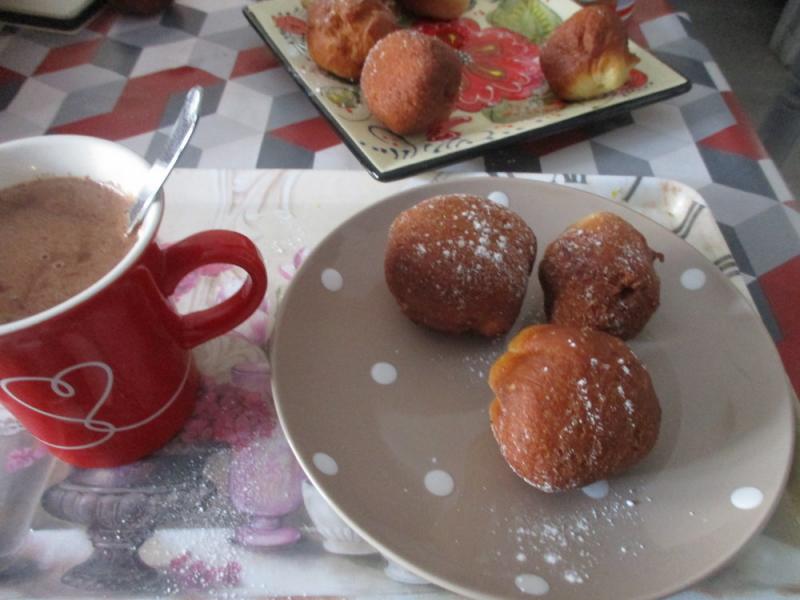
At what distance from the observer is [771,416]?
1.73ft

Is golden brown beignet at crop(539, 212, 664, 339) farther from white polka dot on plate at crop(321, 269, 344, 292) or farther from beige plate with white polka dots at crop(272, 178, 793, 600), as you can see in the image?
white polka dot on plate at crop(321, 269, 344, 292)

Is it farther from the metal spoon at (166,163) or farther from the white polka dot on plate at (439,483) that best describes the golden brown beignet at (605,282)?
the metal spoon at (166,163)

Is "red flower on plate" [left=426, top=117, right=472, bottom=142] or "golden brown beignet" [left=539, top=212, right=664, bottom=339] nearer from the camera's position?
"golden brown beignet" [left=539, top=212, right=664, bottom=339]

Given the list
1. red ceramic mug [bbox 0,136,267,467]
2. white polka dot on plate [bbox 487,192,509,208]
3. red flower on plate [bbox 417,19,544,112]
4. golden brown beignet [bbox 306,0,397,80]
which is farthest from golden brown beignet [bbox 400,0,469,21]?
red ceramic mug [bbox 0,136,267,467]

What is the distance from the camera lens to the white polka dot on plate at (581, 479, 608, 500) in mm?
498

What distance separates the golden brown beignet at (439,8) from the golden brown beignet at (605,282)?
69 cm

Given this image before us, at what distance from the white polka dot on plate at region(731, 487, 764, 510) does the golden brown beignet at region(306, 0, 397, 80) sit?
0.76 metres

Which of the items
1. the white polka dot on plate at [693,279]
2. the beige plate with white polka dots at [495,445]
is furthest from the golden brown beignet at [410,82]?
the white polka dot on plate at [693,279]

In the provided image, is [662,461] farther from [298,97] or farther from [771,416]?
[298,97]

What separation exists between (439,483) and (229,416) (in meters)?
0.19

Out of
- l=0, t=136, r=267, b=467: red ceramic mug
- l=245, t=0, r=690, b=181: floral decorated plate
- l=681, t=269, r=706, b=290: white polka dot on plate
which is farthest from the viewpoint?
l=245, t=0, r=690, b=181: floral decorated plate

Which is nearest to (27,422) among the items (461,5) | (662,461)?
(662,461)

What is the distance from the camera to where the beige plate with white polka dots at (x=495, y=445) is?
45 cm

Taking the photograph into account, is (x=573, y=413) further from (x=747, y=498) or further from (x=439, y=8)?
(x=439, y=8)
